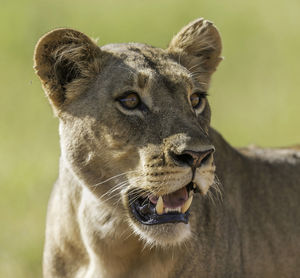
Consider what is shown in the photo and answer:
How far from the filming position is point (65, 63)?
16.0ft

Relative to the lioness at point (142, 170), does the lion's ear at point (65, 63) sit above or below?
above

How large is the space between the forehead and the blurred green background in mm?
3249

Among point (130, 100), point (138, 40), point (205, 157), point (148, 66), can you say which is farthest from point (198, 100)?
point (138, 40)

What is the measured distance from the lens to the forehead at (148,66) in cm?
460

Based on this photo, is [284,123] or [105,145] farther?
[284,123]

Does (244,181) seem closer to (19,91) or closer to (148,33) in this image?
(19,91)

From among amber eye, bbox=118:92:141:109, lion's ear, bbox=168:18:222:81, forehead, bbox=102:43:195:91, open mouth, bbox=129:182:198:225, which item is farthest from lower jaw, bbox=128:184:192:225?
lion's ear, bbox=168:18:222:81

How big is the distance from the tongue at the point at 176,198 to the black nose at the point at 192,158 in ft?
0.74

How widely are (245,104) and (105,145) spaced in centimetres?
866

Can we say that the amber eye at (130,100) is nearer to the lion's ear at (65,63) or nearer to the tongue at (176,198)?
the lion's ear at (65,63)

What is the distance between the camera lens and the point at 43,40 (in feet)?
15.5

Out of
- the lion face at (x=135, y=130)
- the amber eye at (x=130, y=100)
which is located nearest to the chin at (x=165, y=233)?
the lion face at (x=135, y=130)

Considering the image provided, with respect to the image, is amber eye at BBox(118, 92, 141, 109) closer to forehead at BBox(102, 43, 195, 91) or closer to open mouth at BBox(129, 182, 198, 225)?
forehead at BBox(102, 43, 195, 91)

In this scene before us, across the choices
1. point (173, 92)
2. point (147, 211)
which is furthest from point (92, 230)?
point (173, 92)
